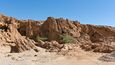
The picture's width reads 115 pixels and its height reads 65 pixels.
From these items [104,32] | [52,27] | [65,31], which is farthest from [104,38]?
[52,27]

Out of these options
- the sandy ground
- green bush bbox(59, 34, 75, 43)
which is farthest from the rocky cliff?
the sandy ground

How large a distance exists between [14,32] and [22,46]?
14.1 metres

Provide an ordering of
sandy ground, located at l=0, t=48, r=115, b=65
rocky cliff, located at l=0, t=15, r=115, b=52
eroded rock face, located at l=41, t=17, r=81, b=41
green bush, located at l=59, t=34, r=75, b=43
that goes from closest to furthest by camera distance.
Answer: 1. sandy ground, located at l=0, t=48, r=115, b=65
2. green bush, located at l=59, t=34, r=75, b=43
3. rocky cliff, located at l=0, t=15, r=115, b=52
4. eroded rock face, located at l=41, t=17, r=81, b=41

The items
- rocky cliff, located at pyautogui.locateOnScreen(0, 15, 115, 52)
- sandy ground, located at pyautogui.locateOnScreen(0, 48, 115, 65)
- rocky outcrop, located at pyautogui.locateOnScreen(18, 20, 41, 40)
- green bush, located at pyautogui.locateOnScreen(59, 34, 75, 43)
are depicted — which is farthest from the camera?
rocky outcrop, located at pyautogui.locateOnScreen(18, 20, 41, 40)

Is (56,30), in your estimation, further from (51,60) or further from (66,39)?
(51,60)

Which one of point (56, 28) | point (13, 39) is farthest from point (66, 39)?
point (13, 39)

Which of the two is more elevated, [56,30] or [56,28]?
[56,28]

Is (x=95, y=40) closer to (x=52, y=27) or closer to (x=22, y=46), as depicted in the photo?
(x=52, y=27)

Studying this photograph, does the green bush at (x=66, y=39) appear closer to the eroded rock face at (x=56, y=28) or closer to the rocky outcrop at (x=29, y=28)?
the eroded rock face at (x=56, y=28)

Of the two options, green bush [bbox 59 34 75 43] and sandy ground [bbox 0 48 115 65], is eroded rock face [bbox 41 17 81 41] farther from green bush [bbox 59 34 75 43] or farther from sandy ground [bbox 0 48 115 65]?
sandy ground [bbox 0 48 115 65]

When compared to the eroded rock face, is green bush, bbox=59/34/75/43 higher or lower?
lower

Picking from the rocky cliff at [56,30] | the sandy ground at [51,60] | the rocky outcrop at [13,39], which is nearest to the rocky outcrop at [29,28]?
the rocky cliff at [56,30]

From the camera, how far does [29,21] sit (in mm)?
43906

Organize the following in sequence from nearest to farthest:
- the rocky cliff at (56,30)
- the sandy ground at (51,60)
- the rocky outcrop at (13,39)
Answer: the sandy ground at (51,60) → the rocky outcrop at (13,39) → the rocky cliff at (56,30)
